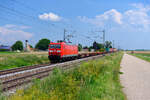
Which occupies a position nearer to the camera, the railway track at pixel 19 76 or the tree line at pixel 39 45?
the railway track at pixel 19 76

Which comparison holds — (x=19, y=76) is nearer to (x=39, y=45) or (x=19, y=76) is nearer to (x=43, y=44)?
(x=43, y=44)

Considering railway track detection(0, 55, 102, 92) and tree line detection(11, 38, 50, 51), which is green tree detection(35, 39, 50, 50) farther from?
railway track detection(0, 55, 102, 92)

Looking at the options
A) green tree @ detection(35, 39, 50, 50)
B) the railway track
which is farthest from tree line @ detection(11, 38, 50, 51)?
the railway track

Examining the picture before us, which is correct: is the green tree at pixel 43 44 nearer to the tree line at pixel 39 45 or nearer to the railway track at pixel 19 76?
the tree line at pixel 39 45

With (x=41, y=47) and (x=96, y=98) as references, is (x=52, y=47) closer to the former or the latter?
(x=96, y=98)

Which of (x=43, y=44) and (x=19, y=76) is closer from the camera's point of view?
(x=19, y=76)

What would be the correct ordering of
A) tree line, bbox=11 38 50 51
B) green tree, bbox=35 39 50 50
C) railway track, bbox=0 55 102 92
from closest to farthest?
railway track, bbox=0 55 102 92 < tree line, bbox=11 38 50 51 < green tree, bbox=35 39 50 50

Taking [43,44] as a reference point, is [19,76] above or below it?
below

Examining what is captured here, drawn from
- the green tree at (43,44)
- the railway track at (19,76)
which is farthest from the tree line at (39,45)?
the railway track at (19,76)

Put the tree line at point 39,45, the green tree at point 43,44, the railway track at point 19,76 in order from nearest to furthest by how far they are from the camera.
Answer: the railway track at point 19,76 < the tree line at point 39,45 < the green tree at point 43,44

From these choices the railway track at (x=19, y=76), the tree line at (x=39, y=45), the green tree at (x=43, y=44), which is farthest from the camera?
the green tree at (x=43, y=44)

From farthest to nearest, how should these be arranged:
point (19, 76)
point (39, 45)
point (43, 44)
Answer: point (39, 45) < point (43, 44) < point (19, 76)

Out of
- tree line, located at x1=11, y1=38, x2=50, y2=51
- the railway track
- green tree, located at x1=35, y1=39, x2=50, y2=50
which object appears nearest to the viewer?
the railway track

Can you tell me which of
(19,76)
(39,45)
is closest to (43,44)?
(39,45)
